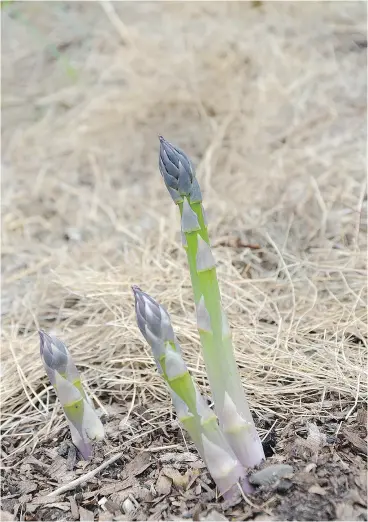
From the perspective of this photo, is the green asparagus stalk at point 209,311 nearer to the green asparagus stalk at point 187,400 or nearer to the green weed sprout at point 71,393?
the green asparagus stalk at point 187,400

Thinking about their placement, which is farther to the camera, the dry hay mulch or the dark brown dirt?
the dry hay mulch

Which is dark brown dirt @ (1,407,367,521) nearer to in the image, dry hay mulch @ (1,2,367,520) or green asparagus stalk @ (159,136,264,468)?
dry hay mulch @ (1,2,367,520)

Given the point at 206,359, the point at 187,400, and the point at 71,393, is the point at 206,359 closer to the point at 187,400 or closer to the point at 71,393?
the point at 187,400

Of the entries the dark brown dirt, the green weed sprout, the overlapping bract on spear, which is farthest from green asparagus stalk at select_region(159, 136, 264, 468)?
the green weed sprout

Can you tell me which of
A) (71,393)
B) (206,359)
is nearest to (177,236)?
(71,393)

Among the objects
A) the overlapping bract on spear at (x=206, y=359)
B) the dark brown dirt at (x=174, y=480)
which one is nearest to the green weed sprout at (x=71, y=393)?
the dark brown dirt at (x=174, y=480)
